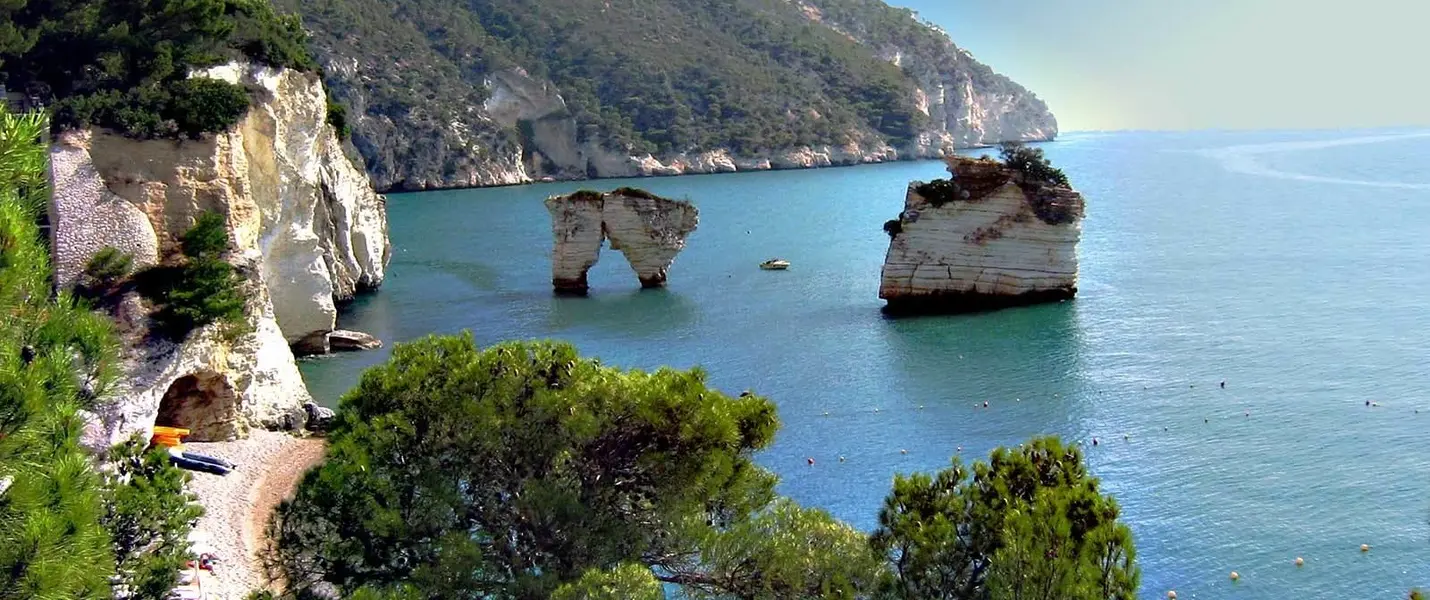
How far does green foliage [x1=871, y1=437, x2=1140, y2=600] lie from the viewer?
1231 centimetres

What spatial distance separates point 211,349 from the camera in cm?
3017

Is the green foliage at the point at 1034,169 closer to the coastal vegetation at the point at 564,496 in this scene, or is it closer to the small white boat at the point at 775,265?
the small white boat at the point at 775,265

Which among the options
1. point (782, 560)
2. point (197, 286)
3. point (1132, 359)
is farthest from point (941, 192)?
point (782, 560)

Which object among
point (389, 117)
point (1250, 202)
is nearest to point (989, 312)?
point (1250, 202)

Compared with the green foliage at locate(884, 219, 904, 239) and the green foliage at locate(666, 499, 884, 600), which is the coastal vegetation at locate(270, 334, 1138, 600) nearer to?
the green foliage at locate(666, 499, 884, 600)

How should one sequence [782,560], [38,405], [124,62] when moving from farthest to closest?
[124,62], [782,560], [38,405]

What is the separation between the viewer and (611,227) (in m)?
62.3

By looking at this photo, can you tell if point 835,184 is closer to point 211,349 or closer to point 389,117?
point 389,117

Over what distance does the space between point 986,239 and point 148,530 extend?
1618 inches

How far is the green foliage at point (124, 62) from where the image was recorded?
3209cm

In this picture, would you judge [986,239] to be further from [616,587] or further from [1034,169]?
[616,587]

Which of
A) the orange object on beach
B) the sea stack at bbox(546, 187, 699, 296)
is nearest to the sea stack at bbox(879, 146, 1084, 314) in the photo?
the sea stack at bbox(546, 187, 699, 296)

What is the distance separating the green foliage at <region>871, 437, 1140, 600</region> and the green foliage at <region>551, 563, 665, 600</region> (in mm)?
2812

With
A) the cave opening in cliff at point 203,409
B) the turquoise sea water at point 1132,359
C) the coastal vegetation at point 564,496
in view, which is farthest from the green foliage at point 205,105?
the coastal vegetation at point 564,496
